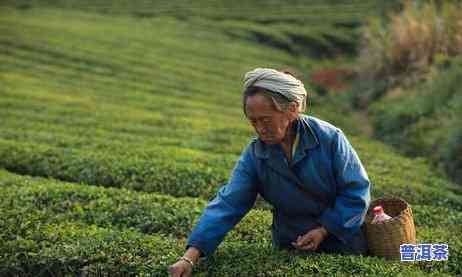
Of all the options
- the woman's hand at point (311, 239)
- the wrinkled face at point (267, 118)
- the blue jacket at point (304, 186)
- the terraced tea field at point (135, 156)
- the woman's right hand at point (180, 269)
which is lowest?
the terraced tea field at point (135, 156)

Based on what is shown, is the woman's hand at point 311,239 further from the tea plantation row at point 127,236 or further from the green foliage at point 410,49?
the green foliage at point 410,49

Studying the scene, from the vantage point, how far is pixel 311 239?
3793mm

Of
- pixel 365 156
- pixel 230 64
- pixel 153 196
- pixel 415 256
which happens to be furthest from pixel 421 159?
pixel 230 64

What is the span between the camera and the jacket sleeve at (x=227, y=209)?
149 inches

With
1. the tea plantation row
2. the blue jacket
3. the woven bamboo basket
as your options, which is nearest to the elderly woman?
the blue jacket

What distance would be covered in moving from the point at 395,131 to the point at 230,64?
964cm

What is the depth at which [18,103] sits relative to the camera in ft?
40.6

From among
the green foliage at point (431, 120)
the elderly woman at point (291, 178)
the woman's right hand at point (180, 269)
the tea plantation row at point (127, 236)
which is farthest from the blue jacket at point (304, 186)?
the green foliage at point (431, 120)

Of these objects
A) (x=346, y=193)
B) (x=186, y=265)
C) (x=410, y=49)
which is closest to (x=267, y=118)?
(x=346, y=193)

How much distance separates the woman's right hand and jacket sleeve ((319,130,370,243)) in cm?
88

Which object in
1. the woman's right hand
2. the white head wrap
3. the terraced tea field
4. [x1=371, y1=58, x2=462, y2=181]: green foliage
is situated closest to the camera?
the white head wrap

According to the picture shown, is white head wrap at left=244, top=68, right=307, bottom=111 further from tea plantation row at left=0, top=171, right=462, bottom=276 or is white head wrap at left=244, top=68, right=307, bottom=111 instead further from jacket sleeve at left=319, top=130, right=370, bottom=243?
tea plantation row at left=0, top=171, right=462, bottom=276

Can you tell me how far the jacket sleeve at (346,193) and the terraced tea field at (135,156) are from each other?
346 millimetres

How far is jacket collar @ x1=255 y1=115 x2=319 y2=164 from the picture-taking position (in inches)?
147
